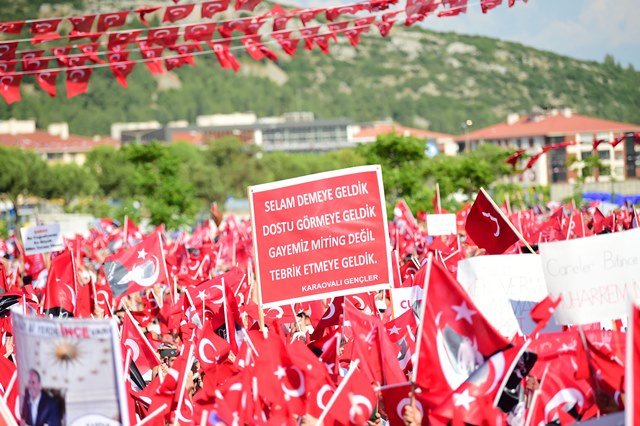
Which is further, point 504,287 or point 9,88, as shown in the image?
point 9,88

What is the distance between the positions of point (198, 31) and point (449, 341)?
10092 millimetres

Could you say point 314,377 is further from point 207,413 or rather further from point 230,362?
point 230,362

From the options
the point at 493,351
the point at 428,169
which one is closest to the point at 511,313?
the point at 493,351

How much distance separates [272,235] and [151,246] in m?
6.50

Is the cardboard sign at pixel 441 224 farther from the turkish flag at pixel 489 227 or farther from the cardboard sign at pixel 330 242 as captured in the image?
the cardboard sign at pixel 330 242

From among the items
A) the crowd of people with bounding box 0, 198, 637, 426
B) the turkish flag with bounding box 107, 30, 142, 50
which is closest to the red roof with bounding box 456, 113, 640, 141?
the turkish flag with bounding box 107, 30, 142, 50

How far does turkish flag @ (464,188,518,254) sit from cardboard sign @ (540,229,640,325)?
11.8ft

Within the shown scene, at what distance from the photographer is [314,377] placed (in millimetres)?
8586

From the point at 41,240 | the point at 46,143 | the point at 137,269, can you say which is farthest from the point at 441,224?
the point at 46,143

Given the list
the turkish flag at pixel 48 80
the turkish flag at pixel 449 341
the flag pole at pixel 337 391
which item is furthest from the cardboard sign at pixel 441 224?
the turkish flag at pixel 449 341

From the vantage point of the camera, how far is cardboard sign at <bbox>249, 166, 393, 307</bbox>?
1021 centimetres

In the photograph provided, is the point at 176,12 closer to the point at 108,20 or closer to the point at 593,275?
the point at 108,20

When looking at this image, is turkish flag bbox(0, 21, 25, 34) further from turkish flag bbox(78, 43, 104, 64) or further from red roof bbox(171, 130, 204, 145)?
red roof bbox(171, 130, 204, 145)

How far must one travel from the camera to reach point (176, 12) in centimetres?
1644
